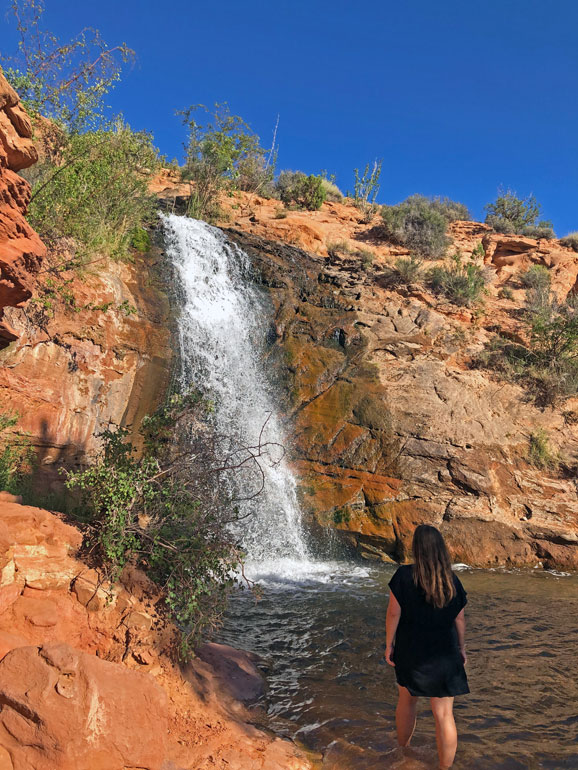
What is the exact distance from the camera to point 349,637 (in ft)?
20.1

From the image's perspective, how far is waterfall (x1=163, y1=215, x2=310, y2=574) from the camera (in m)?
9.73

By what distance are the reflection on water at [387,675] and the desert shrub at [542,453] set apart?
11.9ft

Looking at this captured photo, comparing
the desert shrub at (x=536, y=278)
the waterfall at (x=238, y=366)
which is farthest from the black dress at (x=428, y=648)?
the desert shrub at (x=536, y=278)

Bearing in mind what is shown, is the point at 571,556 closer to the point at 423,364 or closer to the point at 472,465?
the point at 472,465

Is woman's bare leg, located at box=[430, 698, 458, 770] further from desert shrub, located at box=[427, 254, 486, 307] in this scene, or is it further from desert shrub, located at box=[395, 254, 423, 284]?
desert shrub, located at box=[395, 254, 423, 284]

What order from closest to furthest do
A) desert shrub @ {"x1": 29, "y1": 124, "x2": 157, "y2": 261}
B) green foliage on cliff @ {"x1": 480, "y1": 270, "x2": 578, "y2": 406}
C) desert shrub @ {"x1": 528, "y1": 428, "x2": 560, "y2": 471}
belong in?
desert shrub @ {"x1": 29, "y1": 124, "x2": 157, "y2": 261} < desert shrub @ {"x1": 528, "y1": 428, "x2": 560, "y2": 471} < green foliage on cliff @ {"x1": 480, "y1": 270, "x2": 578, "y2": 406}

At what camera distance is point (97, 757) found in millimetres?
2869

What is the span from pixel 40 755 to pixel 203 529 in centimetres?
229

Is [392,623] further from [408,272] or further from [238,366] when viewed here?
[408,272]

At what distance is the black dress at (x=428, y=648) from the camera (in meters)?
3.36

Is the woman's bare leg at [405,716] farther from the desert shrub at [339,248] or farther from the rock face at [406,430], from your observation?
the desert shrub at [339,248]

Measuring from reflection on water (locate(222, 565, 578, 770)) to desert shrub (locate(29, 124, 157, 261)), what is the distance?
→ 8.15 metres

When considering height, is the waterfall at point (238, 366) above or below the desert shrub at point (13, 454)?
above

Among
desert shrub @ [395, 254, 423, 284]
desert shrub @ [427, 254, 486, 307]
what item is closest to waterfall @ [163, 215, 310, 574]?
desert shrub @ [395, 254, 423, 284]
